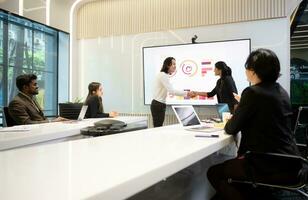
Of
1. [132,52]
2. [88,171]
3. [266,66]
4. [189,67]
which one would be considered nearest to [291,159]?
[266,66]

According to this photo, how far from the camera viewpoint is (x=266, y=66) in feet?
6.00

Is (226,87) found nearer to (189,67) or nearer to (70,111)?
(189,67)

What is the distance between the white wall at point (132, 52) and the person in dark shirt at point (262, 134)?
3.28m

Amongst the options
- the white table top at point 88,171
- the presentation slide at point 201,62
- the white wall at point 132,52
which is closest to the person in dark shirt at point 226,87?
the presentation slide at point 201,62

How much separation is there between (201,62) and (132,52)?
1.48m

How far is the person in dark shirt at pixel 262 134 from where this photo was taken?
5.39 ft

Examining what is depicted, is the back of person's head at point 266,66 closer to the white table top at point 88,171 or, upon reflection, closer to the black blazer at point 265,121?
the black blazer at point 265,121

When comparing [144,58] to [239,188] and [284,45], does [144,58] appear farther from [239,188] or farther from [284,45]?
[239,188]

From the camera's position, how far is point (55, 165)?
904 mm

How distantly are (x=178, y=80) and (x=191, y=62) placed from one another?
40 centimetres

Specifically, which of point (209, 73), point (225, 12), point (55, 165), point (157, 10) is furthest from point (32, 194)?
point (157, 10)

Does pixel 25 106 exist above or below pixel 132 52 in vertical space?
below

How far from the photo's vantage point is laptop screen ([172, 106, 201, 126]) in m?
2.44

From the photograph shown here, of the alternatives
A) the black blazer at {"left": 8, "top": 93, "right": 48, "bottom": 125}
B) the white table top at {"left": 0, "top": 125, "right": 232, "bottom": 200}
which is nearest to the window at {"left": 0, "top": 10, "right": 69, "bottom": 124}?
the black blazer at {"left": 8, "top": 93, "right": 48, "bottom": 125}
